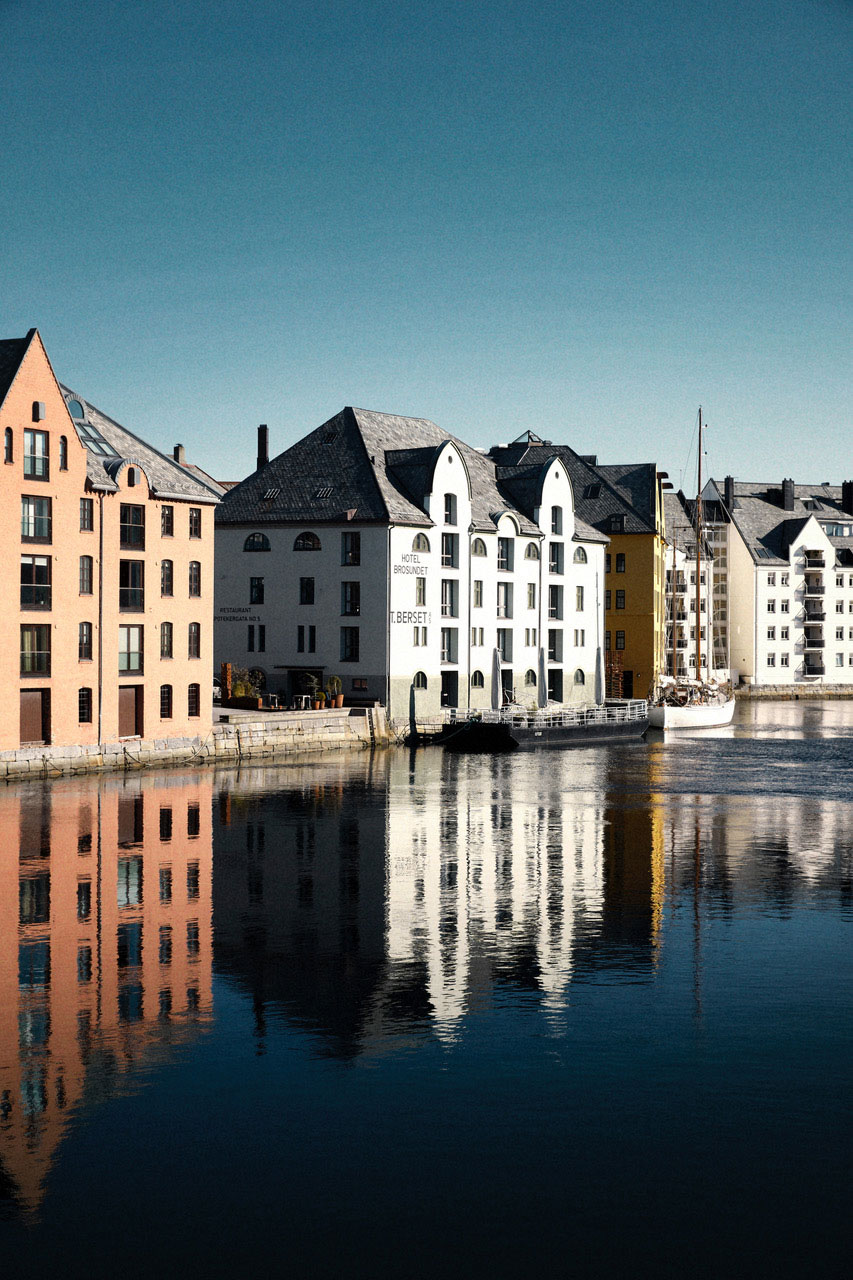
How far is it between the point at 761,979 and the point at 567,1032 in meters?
5.90

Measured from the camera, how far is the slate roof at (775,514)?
549 ft

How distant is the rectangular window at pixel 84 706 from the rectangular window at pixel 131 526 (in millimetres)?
8005

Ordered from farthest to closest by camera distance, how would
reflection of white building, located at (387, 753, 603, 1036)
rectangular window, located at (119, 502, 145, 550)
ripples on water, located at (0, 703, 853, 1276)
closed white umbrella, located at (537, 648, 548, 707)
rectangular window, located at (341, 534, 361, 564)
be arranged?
1. closed white umbrella, located at (537, 648, 548, 707)
2. rectangular window, located at (341, 534, 361, 564)
3. rectangular window, located at (119, 502, 145, 550)
4. reflection of white building, located at (387, 753, 603, 1036)
5. ripples on water, located at (0, 703, 853, 1276)

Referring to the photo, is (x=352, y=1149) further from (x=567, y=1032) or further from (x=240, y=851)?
(x=240, y=851)

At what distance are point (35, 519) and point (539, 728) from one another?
35858mm

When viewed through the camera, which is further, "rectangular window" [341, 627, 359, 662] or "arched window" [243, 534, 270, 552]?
"arched window" [243, 534, 270, 552]

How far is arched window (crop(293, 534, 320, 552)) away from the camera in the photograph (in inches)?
3458

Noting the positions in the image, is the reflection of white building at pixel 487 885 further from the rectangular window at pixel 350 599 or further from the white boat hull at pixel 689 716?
the white boat hull at pixel 689 716

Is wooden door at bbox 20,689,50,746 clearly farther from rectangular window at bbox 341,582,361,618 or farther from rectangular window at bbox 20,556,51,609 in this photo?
rectangular window at bbox 341,582,361,618

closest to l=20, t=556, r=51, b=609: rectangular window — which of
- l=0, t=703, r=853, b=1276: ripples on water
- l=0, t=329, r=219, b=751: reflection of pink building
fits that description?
l=0, t=329, r=219, b=751: reflection of pink building

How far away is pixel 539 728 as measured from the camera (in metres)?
85.6

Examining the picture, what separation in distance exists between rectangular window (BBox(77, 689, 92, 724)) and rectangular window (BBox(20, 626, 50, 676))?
8.63 feet

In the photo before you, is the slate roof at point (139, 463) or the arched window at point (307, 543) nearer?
the slate roof at point (139, 463)

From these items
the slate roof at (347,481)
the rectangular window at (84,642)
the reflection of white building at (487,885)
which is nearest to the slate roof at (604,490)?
the slate roof at (347,481)
